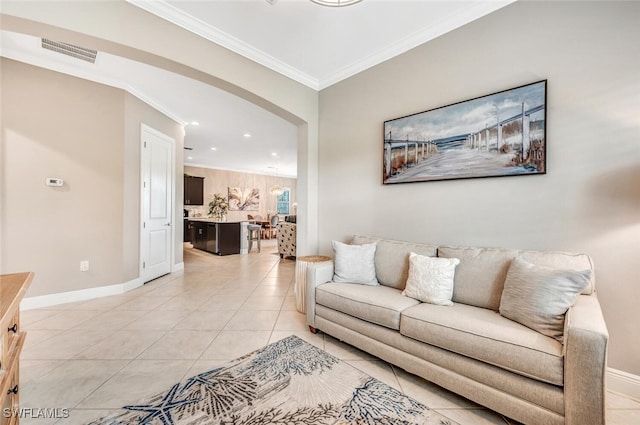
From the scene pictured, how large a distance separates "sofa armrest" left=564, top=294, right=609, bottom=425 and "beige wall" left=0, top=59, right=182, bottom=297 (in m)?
4.61

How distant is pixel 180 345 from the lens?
2309mm

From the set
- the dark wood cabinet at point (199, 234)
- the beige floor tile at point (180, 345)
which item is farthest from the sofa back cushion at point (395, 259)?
the dark wood cabinet at point (199, 234)

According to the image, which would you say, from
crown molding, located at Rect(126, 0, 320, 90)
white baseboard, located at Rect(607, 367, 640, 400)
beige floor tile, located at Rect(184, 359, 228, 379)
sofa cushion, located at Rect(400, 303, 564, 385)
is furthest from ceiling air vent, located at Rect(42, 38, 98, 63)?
white baseboard, located at Rect(607, 367, 640, 400)

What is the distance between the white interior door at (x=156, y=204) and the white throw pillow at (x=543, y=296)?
462 centimetres

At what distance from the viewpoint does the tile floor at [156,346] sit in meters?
1.63

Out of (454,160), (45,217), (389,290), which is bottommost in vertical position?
(389,290)

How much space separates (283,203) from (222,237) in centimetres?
578

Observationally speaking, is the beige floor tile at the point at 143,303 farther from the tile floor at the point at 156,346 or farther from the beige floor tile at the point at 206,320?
the beige floor tile at the point at 206,320

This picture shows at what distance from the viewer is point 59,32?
1890 mm

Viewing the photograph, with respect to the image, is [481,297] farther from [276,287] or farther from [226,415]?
[276,287]

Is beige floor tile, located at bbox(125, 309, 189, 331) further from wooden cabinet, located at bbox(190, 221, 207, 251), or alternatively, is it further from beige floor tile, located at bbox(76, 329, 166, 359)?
wooden cabinet, located at bbox(190, 221, 207, 251)

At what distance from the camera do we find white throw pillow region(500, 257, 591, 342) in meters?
1.46

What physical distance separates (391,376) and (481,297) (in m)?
0.88

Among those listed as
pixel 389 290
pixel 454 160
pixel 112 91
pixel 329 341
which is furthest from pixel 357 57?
pixel 112 91
